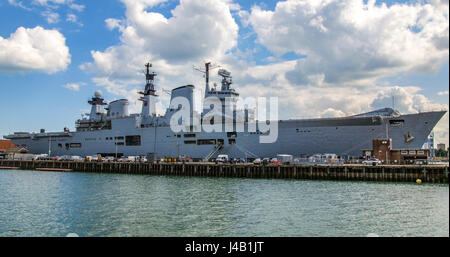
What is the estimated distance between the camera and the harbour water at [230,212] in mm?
12359

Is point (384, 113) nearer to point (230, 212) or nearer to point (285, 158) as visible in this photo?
point (285, 158)

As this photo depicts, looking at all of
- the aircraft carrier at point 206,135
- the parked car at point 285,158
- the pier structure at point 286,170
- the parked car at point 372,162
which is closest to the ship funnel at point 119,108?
the aircraft carrier at point 206,135

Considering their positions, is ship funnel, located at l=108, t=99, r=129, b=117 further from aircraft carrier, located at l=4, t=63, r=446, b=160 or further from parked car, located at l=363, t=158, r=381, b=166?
parked car, located at l=363, t=158, r=381, b=166

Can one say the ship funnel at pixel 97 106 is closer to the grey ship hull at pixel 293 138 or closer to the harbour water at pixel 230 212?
the grey ship hull at pixel 293 138

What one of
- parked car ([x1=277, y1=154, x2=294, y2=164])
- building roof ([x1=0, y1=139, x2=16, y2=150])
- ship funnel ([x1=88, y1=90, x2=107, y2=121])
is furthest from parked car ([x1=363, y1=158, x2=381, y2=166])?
building roof ([x1=0, y1=139, x2=16, y2=150])

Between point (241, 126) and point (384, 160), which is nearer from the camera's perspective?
point (384, 160)

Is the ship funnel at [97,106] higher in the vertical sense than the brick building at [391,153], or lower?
higher

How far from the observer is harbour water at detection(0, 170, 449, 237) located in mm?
12359

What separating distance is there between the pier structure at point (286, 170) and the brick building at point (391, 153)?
2820mm

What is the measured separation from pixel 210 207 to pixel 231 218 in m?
2.53

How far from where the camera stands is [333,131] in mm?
32625
